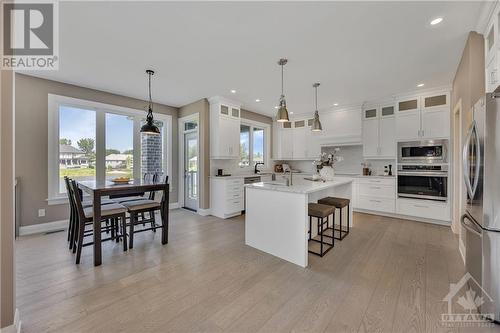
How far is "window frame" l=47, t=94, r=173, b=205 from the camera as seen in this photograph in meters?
3.71

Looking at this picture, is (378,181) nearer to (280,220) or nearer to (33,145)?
(280,220)

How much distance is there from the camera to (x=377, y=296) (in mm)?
1893

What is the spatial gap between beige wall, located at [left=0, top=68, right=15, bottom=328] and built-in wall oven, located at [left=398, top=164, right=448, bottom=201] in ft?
18.4

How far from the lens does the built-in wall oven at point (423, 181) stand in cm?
394

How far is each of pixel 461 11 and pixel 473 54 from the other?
0.62 metres

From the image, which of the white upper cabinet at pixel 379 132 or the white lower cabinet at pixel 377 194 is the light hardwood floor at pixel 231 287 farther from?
the white upper cabinet at pixel 379 132

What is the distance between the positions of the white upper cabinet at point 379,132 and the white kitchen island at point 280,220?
111 inches

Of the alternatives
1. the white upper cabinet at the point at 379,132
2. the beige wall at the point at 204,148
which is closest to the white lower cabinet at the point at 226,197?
the beige wall at the point at 204,148

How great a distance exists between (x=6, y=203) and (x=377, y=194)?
555 cm

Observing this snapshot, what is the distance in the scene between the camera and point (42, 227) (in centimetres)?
360

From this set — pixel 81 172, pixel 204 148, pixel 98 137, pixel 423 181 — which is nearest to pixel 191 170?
pixel 204 148

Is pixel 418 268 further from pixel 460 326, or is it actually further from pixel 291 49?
pixel 291 49

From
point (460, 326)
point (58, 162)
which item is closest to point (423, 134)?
point (460, 326)

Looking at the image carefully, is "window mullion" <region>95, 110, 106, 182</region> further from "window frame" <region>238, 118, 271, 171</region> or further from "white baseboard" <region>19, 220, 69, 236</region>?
"window frame" <region>238, 118, 271, 171</region>
